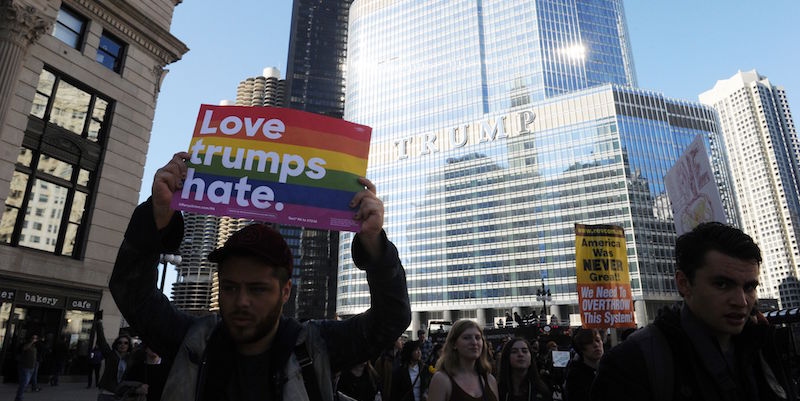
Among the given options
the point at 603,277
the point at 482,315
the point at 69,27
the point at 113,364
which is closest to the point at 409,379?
the point at 113,364

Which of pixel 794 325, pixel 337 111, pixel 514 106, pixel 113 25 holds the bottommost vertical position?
pixel 794 325

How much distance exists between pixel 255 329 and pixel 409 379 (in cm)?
704

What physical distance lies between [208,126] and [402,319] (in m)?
3.01

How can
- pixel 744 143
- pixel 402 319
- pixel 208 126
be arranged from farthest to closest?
1. pixel 744 143
2. pixel 208 126
3. pixel 402 319

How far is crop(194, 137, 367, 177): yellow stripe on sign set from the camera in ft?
12.8

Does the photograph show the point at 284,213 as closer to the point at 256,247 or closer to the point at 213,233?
the point at 256,247

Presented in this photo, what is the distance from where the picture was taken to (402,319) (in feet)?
7.28

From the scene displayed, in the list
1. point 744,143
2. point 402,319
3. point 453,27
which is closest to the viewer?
point 402,319

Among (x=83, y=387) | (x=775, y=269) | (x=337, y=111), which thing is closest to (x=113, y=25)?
(x=83, y=387)

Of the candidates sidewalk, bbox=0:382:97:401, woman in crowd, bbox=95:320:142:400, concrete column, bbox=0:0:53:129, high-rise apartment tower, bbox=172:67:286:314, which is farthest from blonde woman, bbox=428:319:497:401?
high-rise apartment tower, bbox=172:67:286:314

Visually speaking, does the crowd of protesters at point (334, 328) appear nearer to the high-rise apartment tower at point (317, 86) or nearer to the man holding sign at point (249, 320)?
the man holding sign at point (249, 320)

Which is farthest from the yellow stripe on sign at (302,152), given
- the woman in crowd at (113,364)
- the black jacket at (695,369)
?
the woman in crowd at (113,364)

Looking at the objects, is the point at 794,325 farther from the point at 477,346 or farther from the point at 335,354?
the point at 335,354

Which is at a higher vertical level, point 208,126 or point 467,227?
point 467,227
